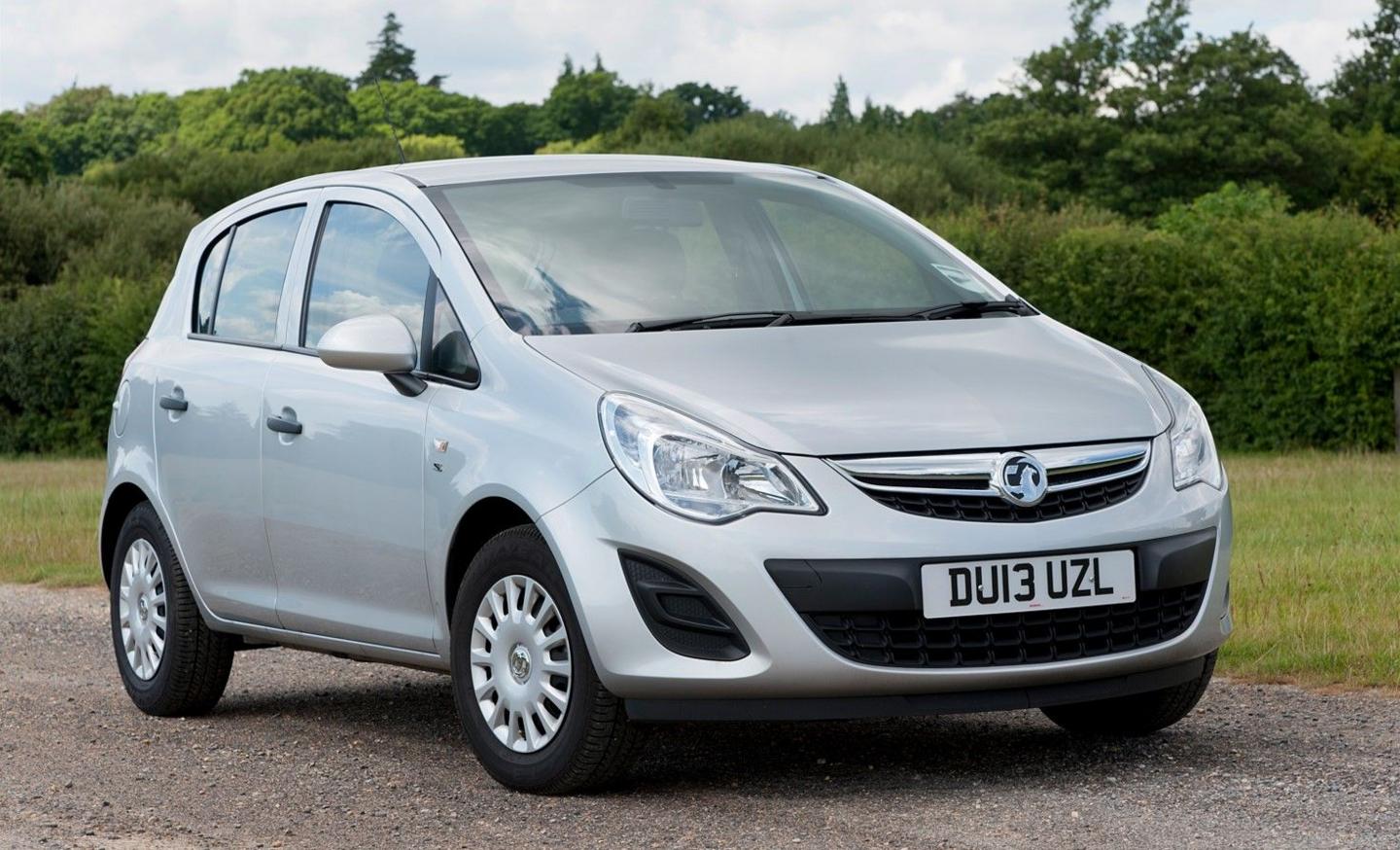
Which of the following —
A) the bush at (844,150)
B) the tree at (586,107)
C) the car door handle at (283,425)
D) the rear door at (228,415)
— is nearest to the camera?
the car door handle at (283,425)

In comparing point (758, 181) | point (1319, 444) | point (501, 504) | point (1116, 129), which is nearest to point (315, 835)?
point (501, 504)

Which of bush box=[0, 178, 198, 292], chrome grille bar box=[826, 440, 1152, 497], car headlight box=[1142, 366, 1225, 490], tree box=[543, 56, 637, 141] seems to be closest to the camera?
chrome grille bar box=[826, 440, 1152, 497]

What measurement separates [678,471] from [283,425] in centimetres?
185

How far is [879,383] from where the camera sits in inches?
211

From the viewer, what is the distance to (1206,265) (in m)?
21.4

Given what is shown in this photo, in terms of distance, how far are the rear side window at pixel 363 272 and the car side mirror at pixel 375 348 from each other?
6.2 inches

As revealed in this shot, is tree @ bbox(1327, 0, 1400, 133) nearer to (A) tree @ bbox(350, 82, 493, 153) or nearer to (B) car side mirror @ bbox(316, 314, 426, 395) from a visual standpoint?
(A) tree @ bbox(350, 82, 493, 153)

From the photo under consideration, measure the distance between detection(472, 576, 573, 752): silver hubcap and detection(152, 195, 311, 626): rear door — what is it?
134cm

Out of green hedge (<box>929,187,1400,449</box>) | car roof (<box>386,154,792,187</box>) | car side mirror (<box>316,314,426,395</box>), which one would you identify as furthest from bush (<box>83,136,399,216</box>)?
car side mirror (<box>316,314,426,395</box>)

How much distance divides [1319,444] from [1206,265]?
2.29 m

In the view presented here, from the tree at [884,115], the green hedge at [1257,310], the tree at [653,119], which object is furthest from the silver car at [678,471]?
the tree at [884,115]

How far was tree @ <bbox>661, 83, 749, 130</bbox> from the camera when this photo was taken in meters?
127

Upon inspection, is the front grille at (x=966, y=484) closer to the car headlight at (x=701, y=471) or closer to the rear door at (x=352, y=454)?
the car headlight at (x=701, y=471)

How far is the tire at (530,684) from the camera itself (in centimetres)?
524
